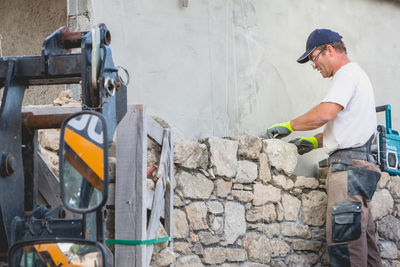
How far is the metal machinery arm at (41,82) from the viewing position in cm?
151

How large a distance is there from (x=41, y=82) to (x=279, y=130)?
341cm

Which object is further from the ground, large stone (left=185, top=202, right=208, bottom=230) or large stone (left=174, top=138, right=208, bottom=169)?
large stone (left=174, top=138, right=208, bottom=169)

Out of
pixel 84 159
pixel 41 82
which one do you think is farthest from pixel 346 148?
pixel 84 159

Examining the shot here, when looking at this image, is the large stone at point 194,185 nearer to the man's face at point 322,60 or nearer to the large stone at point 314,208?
the large stone at point 314,208

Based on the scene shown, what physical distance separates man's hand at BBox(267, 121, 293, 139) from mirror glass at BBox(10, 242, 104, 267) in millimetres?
3625

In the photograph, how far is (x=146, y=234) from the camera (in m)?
2.63

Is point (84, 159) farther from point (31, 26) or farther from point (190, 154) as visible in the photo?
point (31, 26)

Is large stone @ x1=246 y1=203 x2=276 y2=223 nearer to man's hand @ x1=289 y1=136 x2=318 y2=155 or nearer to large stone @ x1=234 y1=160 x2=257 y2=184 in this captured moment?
large stone @ x1=234 y1=160 x2=257 y2=184

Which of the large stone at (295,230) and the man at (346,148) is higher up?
the man at (346,148)

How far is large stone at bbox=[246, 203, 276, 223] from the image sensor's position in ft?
15.4

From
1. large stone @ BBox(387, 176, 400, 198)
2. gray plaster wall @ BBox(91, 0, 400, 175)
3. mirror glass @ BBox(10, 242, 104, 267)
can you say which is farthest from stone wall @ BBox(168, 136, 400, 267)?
mirror glass @ BBox(10, 242, 104, 267)

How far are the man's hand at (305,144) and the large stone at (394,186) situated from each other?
1089 mm

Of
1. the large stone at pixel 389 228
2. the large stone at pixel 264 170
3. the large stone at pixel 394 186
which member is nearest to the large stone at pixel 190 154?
the large stone at pixel 264 170

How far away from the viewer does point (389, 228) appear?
18.1ft
